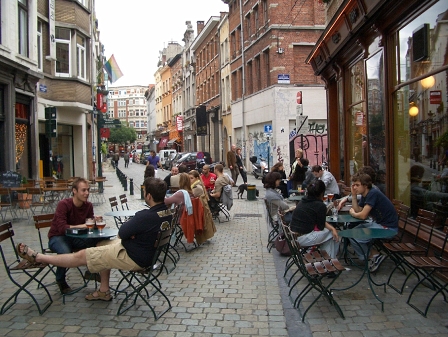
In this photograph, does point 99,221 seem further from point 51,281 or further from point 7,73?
point 7,73

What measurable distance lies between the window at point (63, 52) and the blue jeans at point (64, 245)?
1593 cm

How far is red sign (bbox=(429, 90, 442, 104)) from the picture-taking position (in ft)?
23.6

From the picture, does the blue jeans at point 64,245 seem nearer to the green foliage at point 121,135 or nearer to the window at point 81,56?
the window at point 81,56

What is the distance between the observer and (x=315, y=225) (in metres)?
6.55

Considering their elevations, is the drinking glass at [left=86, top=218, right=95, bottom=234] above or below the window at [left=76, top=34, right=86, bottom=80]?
below

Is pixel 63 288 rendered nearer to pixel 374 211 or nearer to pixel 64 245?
pixel 64 245

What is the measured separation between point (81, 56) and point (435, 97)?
18.2 m

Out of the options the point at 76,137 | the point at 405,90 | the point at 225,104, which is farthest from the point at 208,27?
the point at 405,90

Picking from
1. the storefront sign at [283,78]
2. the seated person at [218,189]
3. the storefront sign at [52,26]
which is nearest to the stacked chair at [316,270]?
the seated person at [218,189]

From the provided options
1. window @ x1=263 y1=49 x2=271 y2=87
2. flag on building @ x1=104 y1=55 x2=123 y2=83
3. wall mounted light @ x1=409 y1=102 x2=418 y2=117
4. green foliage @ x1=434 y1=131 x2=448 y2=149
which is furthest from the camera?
flag on building @ x1=104 y1=55 x2=123 y2=83

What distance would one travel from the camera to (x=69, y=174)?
2373cm

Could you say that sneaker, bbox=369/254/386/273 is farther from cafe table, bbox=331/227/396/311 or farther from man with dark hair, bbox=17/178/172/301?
man with dark hair, bbox=17/178/172/301

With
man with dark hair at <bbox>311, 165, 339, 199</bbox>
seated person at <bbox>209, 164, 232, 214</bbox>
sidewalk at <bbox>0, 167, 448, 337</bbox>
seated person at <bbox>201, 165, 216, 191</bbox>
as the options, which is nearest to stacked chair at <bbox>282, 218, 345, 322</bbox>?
sidewalk at <bbox>0, 167, 448, 337</bbox>

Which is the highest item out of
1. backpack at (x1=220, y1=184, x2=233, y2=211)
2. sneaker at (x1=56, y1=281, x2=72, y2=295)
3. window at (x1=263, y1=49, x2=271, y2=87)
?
window at (x1=263, y1=49, x2=271, y2=87)
